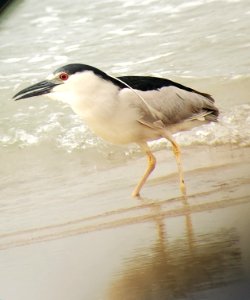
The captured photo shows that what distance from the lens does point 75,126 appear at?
10.5 m

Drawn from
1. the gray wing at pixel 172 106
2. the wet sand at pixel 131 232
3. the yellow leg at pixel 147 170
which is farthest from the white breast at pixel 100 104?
the wet sand at pixel 131 232

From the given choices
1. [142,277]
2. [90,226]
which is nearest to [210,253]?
[142,277]

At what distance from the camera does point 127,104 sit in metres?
8.22

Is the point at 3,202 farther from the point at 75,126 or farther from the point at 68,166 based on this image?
the point at 75,126

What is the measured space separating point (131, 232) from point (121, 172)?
1.87 m

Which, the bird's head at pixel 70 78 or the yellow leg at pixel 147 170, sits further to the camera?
the yellow leg at pixel 147 170

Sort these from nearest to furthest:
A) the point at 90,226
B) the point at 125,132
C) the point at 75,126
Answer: the point at 90,226 < the point at 125,132 < the point at 75,126

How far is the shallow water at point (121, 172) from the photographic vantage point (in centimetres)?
655

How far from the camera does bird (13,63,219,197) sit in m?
8.07

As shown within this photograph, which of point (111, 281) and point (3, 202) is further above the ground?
point (111, 281)

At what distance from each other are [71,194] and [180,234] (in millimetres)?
1752

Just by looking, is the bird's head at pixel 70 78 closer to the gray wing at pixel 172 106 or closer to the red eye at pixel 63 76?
the red eye at pixel 63 76

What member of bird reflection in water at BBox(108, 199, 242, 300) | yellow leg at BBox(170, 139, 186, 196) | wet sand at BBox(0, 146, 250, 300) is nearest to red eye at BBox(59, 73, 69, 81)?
wet sand at BBox(0, 146, 250, 300)

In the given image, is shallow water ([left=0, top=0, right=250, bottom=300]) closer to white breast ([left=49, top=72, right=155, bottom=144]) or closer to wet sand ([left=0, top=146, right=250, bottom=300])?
wet sand ([left=0, top=146, right=250, bottom=300])
